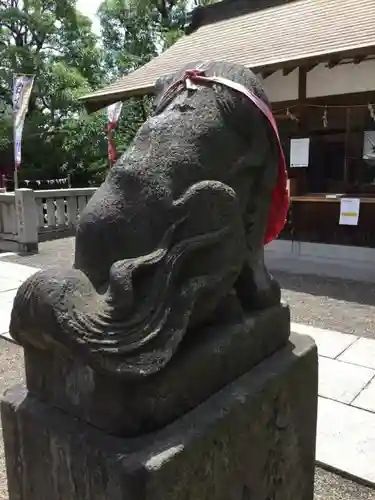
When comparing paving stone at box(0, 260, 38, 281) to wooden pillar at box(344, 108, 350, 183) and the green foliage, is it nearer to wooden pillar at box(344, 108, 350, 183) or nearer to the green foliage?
wooden pillar at box(344, 108, 350, 183)

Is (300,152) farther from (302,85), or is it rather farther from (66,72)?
(66,72)

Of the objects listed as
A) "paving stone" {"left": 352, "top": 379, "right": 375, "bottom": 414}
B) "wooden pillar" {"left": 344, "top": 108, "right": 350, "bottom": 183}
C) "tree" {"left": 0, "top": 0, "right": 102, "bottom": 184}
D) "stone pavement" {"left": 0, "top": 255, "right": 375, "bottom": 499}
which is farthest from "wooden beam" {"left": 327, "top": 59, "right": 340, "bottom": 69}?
"tree" {"left": 0, "top": 0, "right": 102, "bottom": 184}

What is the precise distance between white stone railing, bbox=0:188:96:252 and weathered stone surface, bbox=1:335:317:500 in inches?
258

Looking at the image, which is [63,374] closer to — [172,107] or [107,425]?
[107,425]

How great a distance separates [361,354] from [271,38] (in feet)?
17.7

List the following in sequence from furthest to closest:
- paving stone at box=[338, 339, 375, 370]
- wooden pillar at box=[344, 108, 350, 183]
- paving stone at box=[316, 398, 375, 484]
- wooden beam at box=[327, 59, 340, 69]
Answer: wooden pillar at box=[344, 108, 350, 183] → wooden beam at box=[327, 59, 340, 69] → paving stone at box=[338, 339, 375, 370] → paving stone at box=[316, 398, 375, 484]

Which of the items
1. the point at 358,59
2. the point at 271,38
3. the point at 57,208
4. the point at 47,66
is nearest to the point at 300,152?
the point at 358,59

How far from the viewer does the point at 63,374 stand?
1.48 m

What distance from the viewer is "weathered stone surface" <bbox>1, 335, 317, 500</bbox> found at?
1.28m

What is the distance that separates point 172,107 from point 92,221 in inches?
19.6

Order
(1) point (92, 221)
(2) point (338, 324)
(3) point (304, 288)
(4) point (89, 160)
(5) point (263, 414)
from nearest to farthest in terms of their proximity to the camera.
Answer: (1) point (92, 221)
(5) point (263, 414)
(2) point (338, 324)
(3) point (304, 288)
(4) point (89, 160)

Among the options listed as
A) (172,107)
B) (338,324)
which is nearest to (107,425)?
(172,107)

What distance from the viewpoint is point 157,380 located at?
133 centimetres

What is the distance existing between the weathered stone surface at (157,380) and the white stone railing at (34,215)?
6.58m
